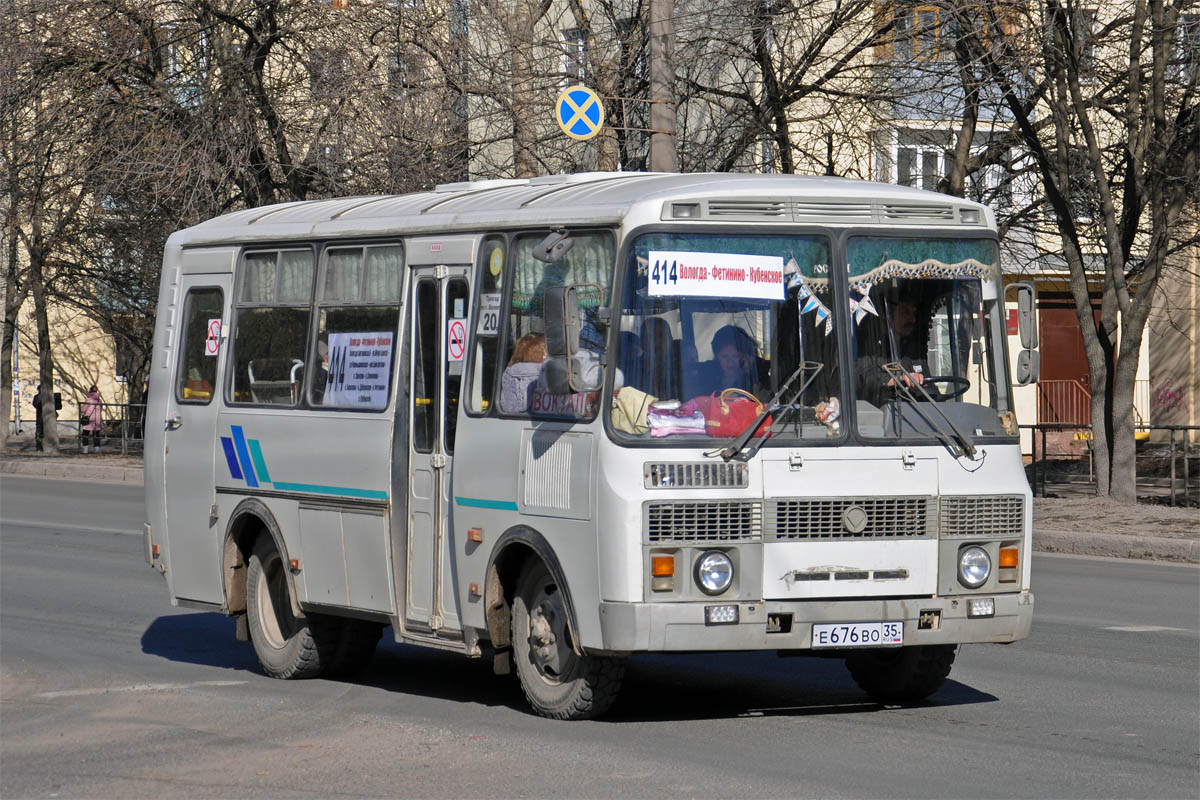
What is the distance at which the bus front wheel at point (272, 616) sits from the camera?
35.4ft

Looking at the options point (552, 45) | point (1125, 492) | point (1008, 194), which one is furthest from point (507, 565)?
point (1008, 194)

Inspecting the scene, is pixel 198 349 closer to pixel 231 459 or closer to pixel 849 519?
pixel 231 459

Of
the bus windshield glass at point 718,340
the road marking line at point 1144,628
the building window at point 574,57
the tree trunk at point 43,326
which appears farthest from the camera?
the tree trunk at point 43,326

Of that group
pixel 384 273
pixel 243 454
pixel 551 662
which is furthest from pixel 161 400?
pixel 551 662

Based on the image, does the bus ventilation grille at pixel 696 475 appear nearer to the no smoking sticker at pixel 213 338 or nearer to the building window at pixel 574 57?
the no smoking sticker at pixel 213 338

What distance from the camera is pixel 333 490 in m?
10.4

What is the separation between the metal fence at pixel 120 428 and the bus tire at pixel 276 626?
26.4 meters

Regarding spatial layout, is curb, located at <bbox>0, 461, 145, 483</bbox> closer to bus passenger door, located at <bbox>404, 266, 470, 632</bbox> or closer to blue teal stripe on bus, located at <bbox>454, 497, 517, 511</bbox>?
bus passenger door, located at <bbox>404, 266, 470, 632</bbox>

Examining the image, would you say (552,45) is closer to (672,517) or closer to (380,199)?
(380,199)

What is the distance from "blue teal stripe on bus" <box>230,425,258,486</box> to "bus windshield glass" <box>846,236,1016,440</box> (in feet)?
13.3

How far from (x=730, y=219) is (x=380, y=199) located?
2930 millimetres

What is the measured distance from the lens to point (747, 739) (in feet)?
27.6

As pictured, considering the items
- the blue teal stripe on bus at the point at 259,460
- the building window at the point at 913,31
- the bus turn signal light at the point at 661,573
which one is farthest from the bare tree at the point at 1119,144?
the bus turn signal light at the point at 661,573

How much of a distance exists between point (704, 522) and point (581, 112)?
450 inches
